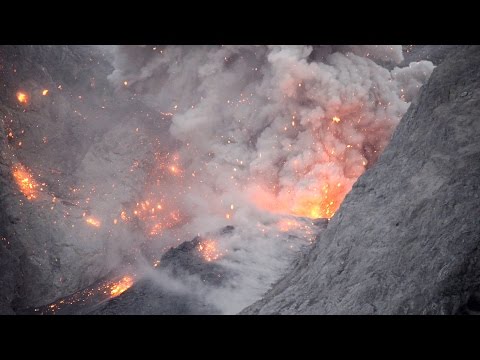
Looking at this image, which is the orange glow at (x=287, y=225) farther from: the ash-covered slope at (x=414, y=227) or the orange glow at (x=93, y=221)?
the orange glow at (x=93, y=221)

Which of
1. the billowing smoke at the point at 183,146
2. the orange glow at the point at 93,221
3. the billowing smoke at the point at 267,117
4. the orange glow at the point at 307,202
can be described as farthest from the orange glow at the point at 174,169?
the orange glow at the point at 93,221

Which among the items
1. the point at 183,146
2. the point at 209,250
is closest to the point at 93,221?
the point at 209,250

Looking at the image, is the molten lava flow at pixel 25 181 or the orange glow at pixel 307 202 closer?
the molten lava flow at pixel 25 181

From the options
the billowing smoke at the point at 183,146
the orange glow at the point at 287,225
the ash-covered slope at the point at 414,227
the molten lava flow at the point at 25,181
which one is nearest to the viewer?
the ash-covered slope at the point at 414,227

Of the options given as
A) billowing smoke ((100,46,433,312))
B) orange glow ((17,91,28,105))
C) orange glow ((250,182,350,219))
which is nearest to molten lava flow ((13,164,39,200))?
orange glow ((17,91,28,105))

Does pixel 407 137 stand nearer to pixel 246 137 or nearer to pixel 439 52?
pixel 246 137

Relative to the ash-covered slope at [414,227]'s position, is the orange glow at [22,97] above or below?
above

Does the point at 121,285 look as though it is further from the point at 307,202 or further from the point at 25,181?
the point at 307,202
